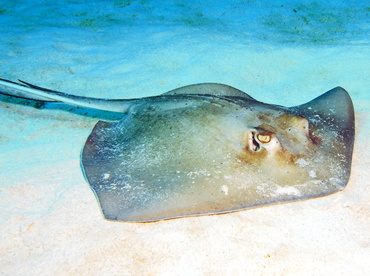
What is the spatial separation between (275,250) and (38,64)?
5485 millimetres

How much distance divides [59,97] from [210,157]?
85.4 inches

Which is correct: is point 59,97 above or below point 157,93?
above

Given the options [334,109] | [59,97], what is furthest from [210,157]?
[59,97]

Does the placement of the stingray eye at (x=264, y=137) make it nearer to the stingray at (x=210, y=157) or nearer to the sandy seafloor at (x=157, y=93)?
the stingray at (x=210, y=157)

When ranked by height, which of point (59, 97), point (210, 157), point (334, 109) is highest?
point (334, 109)

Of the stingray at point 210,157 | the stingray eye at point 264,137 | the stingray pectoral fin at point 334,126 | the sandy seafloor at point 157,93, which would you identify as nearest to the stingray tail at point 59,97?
the stingray at point 210,157

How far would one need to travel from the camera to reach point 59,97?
10.7ft

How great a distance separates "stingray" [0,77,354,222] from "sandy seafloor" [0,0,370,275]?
0.58ft

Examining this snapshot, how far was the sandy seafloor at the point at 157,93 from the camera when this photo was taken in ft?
5.56

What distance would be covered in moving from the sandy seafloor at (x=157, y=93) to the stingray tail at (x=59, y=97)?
53 cm

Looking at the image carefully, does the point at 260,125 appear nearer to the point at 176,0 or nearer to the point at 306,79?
the point at 306,79

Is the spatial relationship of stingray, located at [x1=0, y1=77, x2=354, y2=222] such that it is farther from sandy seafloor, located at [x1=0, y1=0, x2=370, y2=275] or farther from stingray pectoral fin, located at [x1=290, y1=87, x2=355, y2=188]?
sandy seafloor, located at [x1=0, y1=0, x2=370, y2=275]

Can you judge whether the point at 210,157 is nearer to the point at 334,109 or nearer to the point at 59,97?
the point at 334,109

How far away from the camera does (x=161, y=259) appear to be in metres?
1.69
